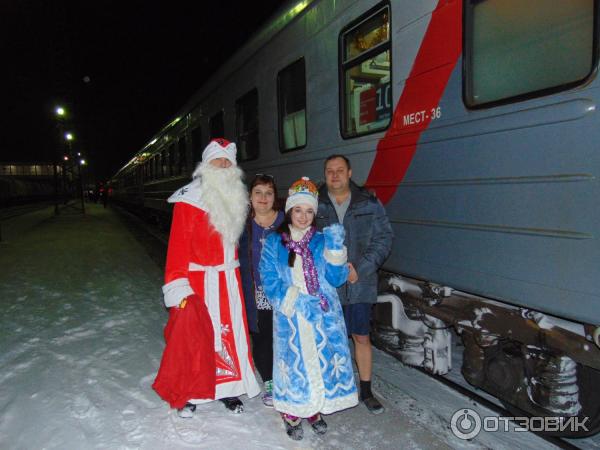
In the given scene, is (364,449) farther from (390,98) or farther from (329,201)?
(390,98)

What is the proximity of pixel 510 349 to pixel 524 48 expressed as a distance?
1.82 m

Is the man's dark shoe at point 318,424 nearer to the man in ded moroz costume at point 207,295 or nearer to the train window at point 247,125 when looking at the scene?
the man in ded moroz costume at point 207,295

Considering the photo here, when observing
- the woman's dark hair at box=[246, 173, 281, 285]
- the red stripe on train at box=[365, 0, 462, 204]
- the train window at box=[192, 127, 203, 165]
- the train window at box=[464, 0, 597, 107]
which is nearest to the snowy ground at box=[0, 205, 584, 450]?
the woman's dark hair at box=[246, 173, 281, 285]

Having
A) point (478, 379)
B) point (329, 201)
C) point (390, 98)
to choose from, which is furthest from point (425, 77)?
point (478, 379)

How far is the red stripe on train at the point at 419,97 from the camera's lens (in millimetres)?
2965

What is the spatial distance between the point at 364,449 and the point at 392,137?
84.5 inches

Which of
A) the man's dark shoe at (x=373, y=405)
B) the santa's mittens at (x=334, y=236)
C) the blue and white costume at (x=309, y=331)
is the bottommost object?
the man's dark shoe at (x=373, y=405)

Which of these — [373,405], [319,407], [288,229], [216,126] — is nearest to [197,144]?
[216,126]

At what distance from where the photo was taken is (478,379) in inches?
126

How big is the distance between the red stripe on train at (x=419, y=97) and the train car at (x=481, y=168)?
0.04ft

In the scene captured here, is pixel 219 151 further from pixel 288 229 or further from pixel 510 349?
pixel 510 349

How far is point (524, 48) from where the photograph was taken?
2.62m

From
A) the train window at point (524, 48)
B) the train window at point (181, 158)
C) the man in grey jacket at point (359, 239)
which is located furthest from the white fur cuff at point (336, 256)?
the train window at point (181, 158)

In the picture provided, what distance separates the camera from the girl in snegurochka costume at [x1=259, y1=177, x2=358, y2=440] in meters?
2.71
